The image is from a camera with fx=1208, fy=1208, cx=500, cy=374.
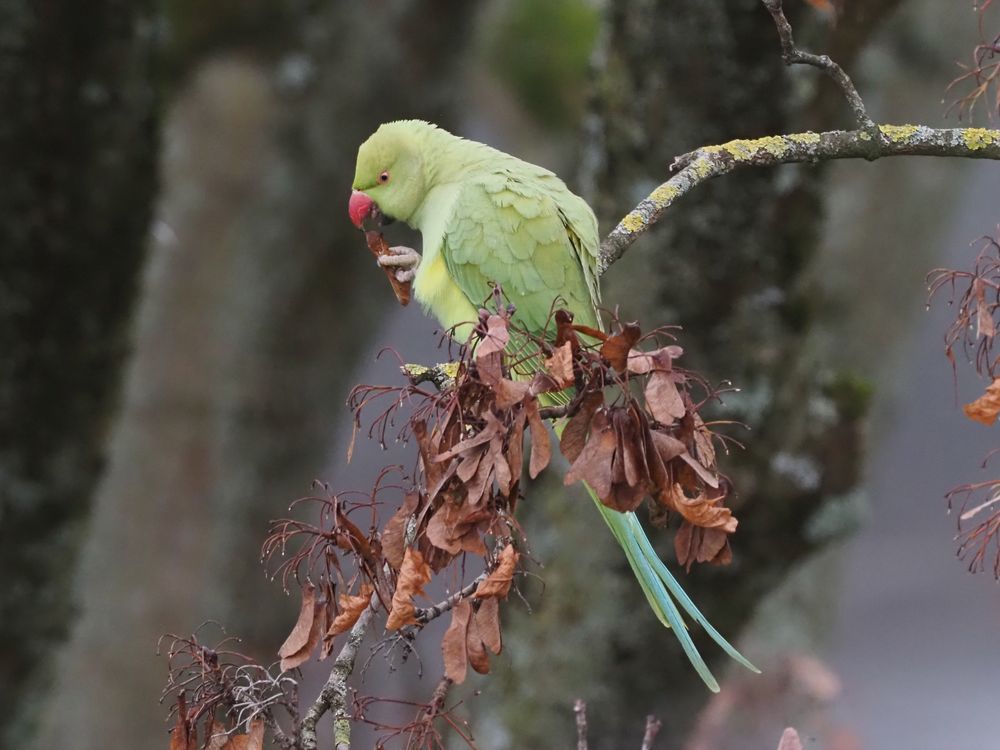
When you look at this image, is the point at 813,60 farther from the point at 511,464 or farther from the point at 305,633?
the point at 305,633

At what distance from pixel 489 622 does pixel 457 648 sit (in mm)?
50

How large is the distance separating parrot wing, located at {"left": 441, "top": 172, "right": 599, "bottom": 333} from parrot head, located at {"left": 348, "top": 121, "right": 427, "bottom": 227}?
0.28m

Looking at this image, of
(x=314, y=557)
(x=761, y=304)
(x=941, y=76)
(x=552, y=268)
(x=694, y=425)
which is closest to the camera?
(x=694, y=425)

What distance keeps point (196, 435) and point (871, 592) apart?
7406 mm

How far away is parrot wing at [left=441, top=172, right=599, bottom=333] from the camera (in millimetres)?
2443

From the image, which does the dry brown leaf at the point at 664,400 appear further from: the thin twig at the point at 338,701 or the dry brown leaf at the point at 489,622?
the thin twig at the point at 338,701

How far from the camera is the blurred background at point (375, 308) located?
361 centimetres

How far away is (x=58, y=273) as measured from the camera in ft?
12.8

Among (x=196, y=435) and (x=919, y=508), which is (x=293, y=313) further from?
(x=919, y=508)

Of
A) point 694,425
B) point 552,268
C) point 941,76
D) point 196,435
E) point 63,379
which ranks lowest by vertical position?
point 694,425

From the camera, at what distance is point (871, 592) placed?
11.2 meters

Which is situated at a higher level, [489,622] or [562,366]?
[562,366]

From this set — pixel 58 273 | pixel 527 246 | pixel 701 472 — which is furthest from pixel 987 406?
pixel 58 273

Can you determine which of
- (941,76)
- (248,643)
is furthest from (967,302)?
(941,76)
